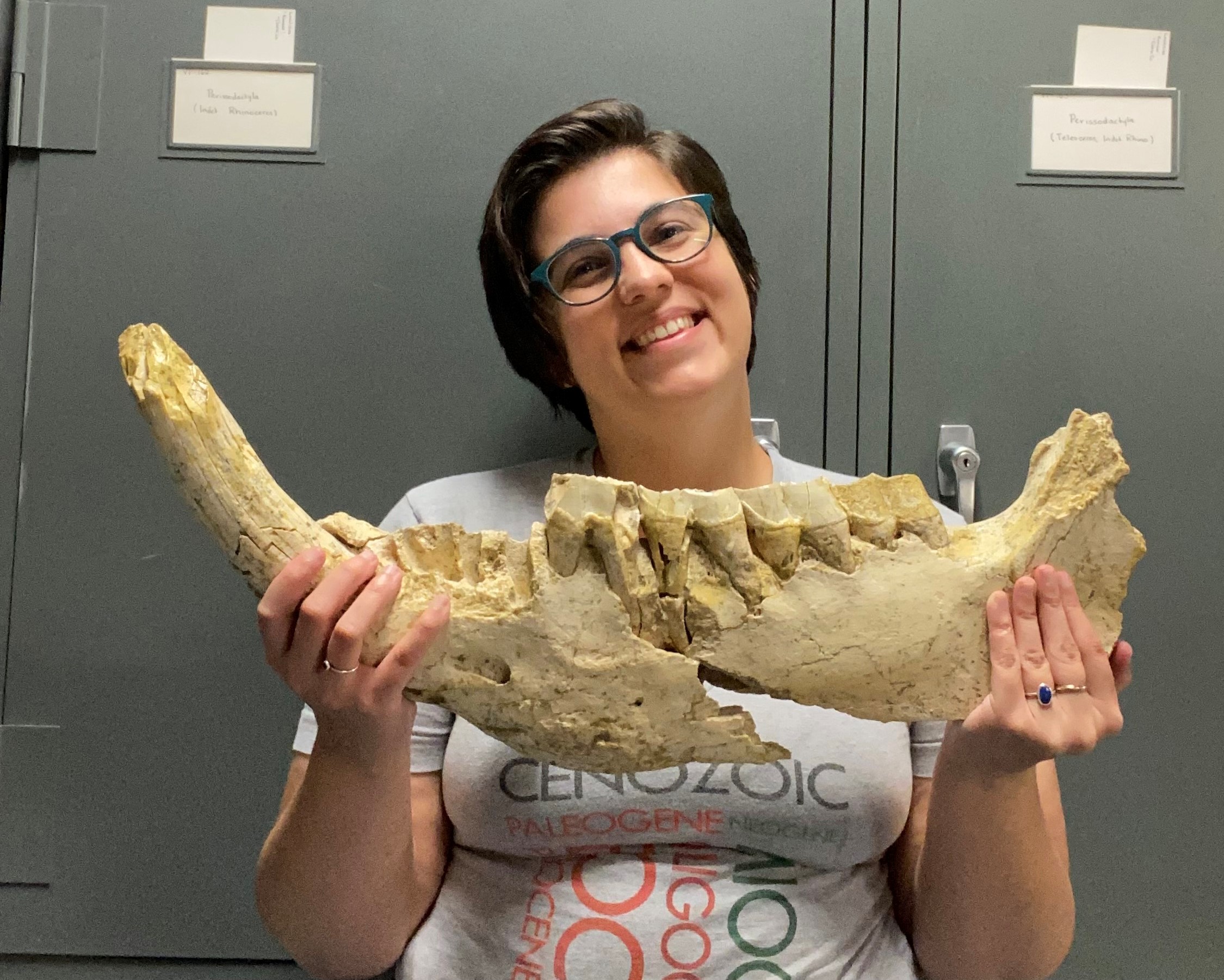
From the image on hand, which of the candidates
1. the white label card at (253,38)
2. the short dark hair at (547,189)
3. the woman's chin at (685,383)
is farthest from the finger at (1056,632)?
the white label card at (253,38)

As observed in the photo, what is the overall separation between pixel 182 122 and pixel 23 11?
0.93 feet

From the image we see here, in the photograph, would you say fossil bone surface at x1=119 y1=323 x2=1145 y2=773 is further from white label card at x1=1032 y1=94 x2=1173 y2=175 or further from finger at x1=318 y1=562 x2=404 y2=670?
white label card at x1=1032 y1=94 x2=1173 y2=175

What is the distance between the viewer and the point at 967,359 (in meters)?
1.52

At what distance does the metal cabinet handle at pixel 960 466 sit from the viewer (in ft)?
4.82

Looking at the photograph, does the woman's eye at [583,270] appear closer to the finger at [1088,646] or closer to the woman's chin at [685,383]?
the woman's chin at [685,383]

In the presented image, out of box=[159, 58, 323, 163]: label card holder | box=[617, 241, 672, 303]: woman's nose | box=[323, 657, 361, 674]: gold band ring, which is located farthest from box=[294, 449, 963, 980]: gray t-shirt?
box=[159, 58, 323, 163]: label card holder

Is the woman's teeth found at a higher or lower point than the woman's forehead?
lower

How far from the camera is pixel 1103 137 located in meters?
1.52

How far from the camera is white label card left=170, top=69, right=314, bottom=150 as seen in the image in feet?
4.96

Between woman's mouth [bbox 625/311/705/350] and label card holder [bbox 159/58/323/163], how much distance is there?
70 cm

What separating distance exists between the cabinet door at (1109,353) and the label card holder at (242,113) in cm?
91

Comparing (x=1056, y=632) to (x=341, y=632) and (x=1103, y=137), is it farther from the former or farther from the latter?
(x=1103, y=137)

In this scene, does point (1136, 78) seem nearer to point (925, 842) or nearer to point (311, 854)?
point (925, 842)

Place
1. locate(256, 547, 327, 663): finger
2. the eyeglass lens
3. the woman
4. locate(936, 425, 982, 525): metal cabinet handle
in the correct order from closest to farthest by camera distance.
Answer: locate(256, 547, 327, 663): finger, the woman, the eyeglass lens, locate(936, 425, 982, 525): metal cabinet handle
